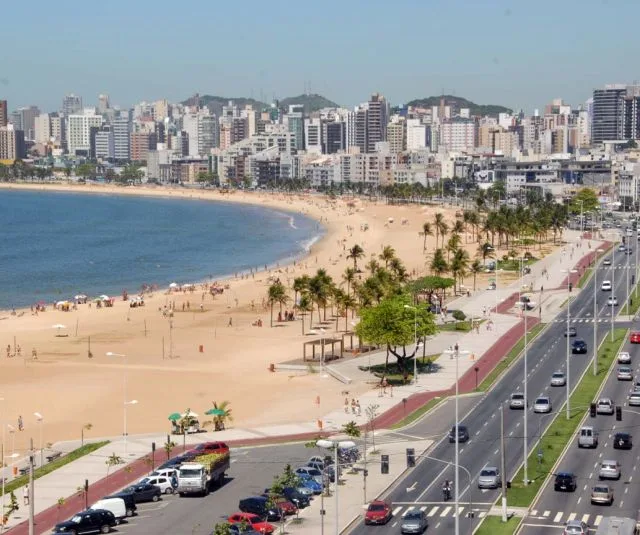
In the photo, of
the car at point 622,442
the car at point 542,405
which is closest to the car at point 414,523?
the car at point 622,442

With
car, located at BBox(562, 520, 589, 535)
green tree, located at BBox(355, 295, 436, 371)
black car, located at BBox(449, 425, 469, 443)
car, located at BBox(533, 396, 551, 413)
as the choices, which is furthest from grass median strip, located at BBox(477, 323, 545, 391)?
car, located at BBox(562, 520, 589, 535)

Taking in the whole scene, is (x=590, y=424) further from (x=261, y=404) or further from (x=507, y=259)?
(x=507, y=259)

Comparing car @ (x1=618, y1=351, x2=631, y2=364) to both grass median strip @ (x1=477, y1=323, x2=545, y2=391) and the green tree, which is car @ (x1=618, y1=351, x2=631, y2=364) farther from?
the green tree

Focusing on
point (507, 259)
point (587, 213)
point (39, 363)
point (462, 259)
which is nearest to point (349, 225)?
point (587, 213)

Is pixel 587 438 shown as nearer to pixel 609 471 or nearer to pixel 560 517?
pixel 609 471

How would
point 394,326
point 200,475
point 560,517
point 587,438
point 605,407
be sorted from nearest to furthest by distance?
point 560,517
point 200,475
point 587,438
point 605,407
point 394,326

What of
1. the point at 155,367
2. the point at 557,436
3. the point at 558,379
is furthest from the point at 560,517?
the point at 155,367
